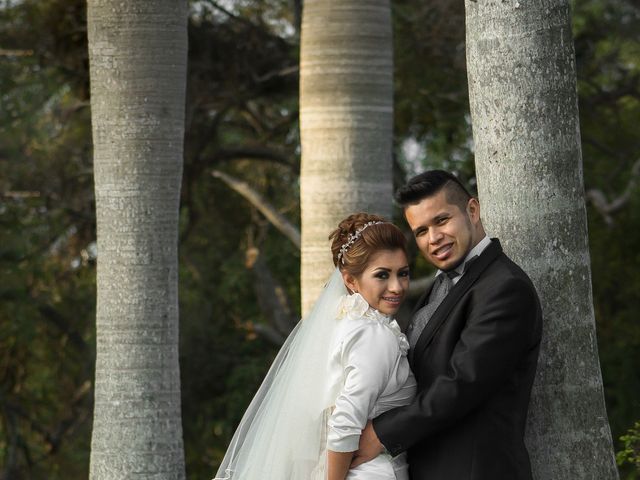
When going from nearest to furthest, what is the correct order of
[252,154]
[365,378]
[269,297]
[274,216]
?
[365,378], [274,216], [252,154], [269,297]

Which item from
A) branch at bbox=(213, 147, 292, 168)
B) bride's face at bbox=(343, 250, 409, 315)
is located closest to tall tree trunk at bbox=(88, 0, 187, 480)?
bride's face at bbox=(343, 250, 409, 315)

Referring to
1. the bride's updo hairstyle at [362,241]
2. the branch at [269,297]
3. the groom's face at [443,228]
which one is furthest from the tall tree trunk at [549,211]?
the branch at [269,297]

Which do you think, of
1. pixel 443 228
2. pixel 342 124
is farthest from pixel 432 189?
pixel 342 124

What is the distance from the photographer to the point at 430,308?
407cm

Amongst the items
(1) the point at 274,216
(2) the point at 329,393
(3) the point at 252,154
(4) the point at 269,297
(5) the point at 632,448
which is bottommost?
(5) the point at 632,448

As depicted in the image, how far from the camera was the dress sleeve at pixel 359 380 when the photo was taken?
3.77 m

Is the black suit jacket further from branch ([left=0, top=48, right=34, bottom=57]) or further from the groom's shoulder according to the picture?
branch ([left=0, top=48, right=34, bottom=57])

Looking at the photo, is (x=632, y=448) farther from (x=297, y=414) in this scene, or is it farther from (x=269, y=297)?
(x=269, y=297)

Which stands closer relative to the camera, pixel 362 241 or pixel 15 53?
pixel 362 241

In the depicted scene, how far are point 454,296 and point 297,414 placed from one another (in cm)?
67

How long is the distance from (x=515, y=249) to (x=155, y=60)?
2984 millimetres

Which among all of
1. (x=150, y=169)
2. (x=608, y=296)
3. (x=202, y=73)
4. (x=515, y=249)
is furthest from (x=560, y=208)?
(x=608, y=296)

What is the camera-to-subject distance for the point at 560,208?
4.18 metres

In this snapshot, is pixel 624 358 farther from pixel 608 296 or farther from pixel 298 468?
pixel 298 468
